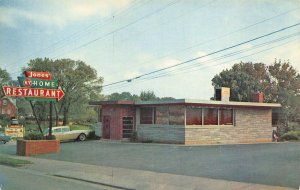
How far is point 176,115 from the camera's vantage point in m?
31.3

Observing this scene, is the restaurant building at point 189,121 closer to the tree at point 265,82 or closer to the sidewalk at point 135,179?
the sidewalk at point 135,179

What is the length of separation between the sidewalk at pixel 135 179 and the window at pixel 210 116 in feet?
45.7

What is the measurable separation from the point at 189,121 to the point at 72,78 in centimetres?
4766

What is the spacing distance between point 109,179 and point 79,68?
63472mm

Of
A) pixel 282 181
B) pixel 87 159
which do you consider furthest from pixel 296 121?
pixel 282 181

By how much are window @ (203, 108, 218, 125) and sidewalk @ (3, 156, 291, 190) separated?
13.9m

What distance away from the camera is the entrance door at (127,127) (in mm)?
35000

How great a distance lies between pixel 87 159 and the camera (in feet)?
74.1

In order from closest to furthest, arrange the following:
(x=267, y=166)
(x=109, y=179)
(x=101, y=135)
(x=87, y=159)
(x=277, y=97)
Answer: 1. (x=109, y=179)
2. (x=267, y=166)
3. (x=87, y=159)
4. (x=101, y=135)
5. (x=277, y=97)

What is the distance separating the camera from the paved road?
43.7ft

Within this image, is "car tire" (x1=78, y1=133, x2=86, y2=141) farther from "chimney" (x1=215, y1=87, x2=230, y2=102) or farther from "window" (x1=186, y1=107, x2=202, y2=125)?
"chimney" (x1=215, y1=87, x2=230, y2=102)

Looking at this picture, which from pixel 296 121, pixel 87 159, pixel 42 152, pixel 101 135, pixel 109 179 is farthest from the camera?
pixel 296 121

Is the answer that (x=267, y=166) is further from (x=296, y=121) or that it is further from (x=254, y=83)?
(x=254, y=83)

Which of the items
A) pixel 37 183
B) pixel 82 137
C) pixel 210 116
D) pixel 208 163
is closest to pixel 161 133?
pixel 210 116
